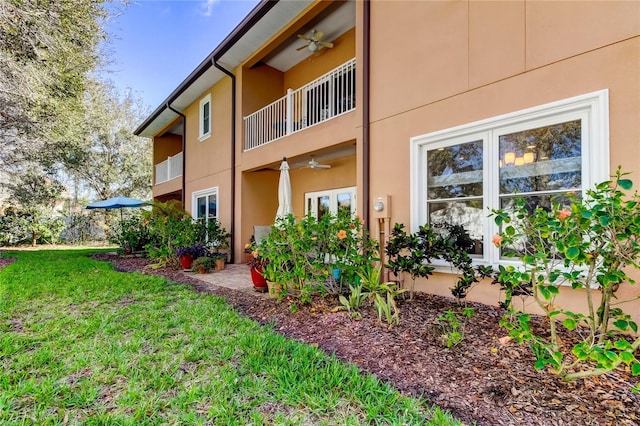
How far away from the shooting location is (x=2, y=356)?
10.4ft

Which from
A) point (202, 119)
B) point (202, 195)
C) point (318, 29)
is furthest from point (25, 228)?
point (318, 29)

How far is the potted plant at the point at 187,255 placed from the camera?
8.48m

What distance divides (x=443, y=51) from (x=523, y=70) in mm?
1198

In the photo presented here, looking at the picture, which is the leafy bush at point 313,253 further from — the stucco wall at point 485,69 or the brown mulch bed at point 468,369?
the stucco wall at point 485,69

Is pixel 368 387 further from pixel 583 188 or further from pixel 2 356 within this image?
pixel 2 356

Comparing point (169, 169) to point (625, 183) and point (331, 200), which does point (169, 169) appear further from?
point (625, 183)

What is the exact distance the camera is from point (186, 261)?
8.49 metres

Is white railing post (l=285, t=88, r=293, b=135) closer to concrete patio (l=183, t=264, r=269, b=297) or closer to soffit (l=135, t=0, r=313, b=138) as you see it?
soffit (l=135, t=0, r=313, b=138)

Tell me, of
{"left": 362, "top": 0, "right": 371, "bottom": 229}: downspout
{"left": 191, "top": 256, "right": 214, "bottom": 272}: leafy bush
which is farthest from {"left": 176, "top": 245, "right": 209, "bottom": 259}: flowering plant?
{"left": 362, "top": 0, "right": 371, "bottom": 229}: downspout

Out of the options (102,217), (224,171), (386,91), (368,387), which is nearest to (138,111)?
(102,217)

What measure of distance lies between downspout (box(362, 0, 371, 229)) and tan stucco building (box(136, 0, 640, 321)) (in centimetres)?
2

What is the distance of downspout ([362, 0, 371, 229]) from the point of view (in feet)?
18.9

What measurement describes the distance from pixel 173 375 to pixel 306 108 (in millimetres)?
6402

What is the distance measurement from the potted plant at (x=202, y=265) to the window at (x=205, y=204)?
111 inches
